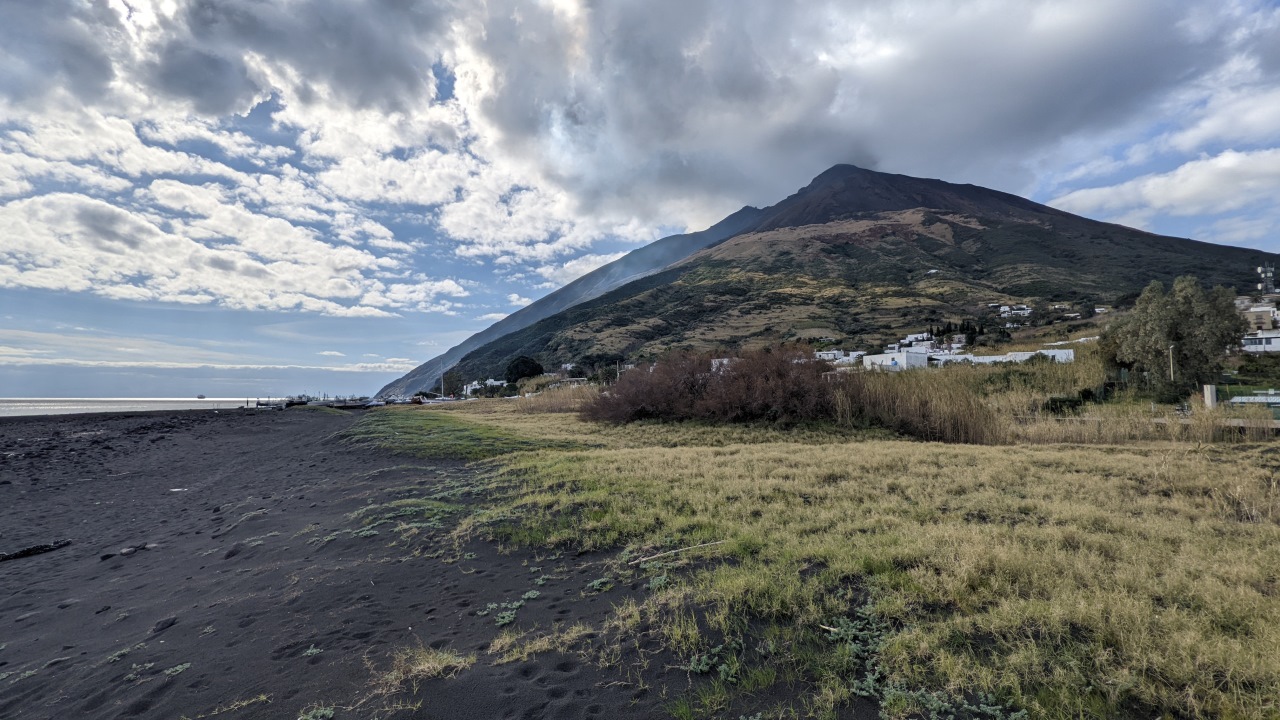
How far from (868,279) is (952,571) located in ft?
419

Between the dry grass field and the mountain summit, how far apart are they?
63226 millimetres

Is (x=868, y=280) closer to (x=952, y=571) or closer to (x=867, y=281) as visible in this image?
(x=867, y=281)

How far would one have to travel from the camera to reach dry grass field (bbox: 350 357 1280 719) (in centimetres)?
294

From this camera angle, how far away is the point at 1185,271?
110000 millimetres

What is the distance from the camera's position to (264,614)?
4664 mm

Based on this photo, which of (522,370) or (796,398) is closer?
(796,398)

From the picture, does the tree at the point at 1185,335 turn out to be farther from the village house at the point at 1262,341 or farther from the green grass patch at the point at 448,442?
the green grass patch at the point at 448,442

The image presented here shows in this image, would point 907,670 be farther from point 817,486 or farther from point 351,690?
point 817,486

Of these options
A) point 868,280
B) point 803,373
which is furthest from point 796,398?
point 868,280

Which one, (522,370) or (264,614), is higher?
(522,370)

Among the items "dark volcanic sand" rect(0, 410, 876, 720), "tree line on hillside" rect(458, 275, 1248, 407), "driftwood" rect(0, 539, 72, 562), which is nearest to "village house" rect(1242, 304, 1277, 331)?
"tree line on hillside" rect(458, 275, 1248, 407)

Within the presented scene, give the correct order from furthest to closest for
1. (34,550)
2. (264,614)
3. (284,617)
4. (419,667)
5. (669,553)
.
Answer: (34,550) < (669,553) < (264,614) < (284,617) < (419,667)

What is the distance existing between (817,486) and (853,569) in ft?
12.9

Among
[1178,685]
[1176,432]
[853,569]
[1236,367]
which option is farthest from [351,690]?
[1236,367]
